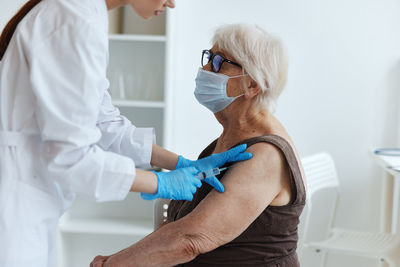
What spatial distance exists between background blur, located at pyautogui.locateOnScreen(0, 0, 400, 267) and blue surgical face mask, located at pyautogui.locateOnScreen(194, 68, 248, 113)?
1.23 m

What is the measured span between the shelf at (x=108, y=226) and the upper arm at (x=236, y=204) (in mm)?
1377

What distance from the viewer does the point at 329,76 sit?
2863mm

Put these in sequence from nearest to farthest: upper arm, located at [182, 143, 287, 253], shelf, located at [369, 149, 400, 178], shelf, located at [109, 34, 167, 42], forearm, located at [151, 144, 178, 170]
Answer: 1. upper arm, located at [182, 143, 287, 253]
2. forearm, located at [151, 144, 178, 170]
3. shelf, located at [369, 149, 400, 178]
4. shelf, located at [109, 34, 167, 42]

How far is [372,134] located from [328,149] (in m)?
0.26

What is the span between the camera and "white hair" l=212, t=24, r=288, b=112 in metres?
1.51

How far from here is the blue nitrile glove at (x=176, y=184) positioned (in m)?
1.23

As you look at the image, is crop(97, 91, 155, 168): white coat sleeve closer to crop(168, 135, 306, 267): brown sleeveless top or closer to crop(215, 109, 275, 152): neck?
crop(215, 109, 275, 152): neck

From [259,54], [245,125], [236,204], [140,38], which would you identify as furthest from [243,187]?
[140,38]

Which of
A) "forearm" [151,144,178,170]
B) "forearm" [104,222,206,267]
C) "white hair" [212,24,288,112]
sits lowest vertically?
"forearm" [104,222,206,267]

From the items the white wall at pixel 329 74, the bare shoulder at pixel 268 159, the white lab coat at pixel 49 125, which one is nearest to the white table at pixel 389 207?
the white wall at pixel 329 74

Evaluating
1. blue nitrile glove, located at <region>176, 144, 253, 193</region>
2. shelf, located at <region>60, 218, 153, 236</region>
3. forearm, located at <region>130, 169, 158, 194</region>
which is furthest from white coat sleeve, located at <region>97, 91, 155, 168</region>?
shelf, located at <region>60, 218, 153, 236</region>

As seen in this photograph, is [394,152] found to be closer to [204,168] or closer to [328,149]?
[328,149]

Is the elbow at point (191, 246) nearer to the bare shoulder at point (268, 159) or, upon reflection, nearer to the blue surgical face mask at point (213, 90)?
the bare shoulder at point (268, 159)

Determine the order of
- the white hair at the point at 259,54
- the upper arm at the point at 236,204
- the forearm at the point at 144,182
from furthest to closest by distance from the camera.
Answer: the white hair at the point at 259,54
the upper arm at the point at 236,204
the forearm at the point at 144,182
